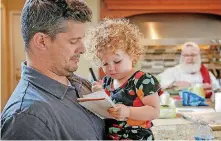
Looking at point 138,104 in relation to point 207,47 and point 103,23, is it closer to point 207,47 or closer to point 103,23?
point 103,23

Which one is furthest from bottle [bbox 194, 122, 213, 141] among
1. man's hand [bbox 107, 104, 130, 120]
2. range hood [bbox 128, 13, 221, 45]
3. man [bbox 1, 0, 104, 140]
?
range hood [bbox 128, 13, 221, 45]

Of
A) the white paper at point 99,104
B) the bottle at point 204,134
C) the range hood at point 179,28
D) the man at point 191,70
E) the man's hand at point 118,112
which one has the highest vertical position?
the range hood at point 179,28

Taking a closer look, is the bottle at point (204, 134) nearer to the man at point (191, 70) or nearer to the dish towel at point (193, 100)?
the dish towel at point (193, 100)

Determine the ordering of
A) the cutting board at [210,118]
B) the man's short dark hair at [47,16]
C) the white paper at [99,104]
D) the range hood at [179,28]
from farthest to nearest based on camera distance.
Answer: the range hood at [179,28]
the cutting board at [210,118]
the white paper at [99,104]
the man's short dark hair at [47,16]

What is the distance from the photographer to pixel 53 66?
0.99 m

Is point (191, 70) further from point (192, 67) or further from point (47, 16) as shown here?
point (47, 16)

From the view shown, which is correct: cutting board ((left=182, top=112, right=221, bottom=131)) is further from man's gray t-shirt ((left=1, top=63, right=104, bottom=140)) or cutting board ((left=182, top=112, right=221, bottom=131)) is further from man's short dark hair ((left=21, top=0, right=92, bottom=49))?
man's short dark hair ((left=21, top=0, right=92, bottom=49))

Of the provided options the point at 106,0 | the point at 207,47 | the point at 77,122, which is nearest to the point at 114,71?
the point at 77,122

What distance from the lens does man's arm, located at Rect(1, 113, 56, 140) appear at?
81 cm

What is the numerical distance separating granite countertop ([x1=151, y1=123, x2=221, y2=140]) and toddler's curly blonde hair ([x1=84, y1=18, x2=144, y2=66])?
1.11 ft

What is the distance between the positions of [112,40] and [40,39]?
41 centimetres

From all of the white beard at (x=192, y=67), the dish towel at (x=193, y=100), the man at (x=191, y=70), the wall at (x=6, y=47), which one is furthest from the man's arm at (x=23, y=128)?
the wall at (x=6, y=47)

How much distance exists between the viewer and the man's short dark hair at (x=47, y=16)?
93 centimetres

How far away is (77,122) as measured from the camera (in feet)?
3.17
